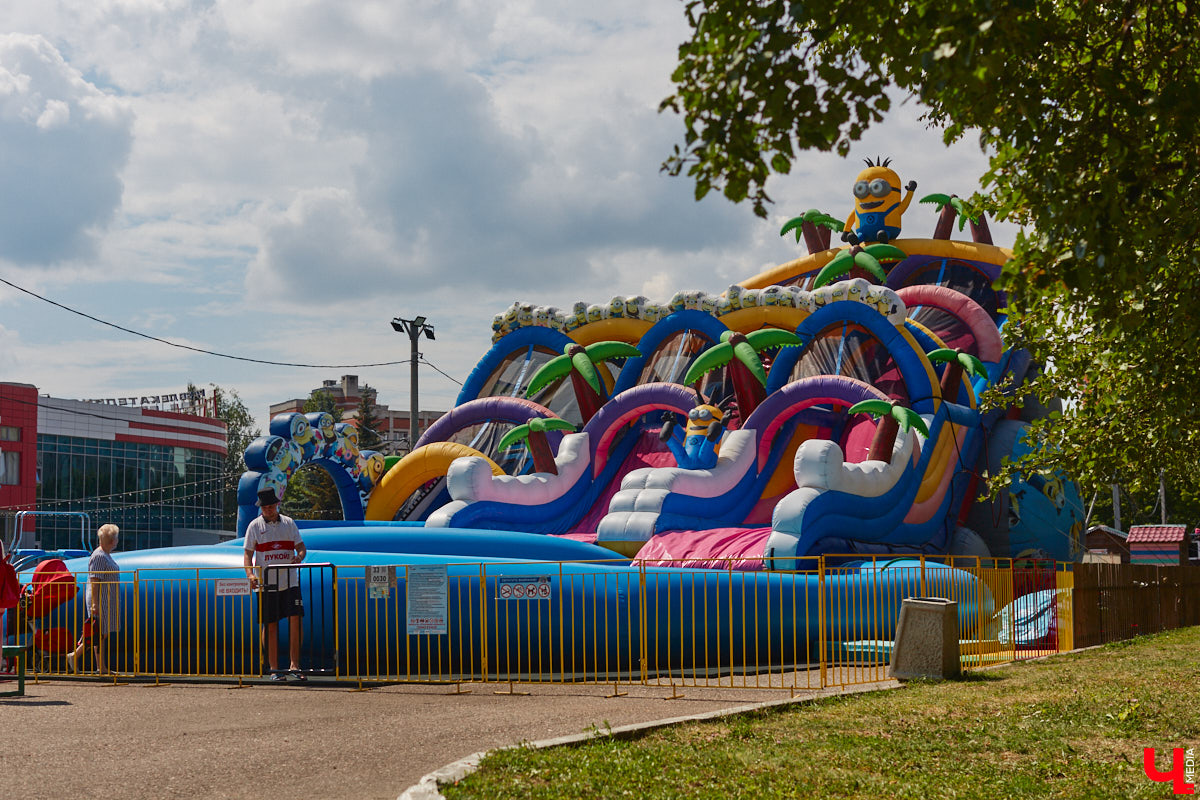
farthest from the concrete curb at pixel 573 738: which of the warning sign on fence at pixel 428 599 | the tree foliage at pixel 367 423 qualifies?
the tree foliage at pixel 367 423

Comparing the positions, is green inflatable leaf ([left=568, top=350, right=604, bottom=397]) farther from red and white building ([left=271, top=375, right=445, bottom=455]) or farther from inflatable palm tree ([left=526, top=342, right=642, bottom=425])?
red and white building ([left=271, top=375, right=445, bottom=455])

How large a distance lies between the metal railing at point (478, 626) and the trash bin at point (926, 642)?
272 millimetres

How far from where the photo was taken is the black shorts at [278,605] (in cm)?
1030

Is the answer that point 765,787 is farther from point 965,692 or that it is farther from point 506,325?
point 506,325

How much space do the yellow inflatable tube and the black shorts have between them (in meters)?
13.7

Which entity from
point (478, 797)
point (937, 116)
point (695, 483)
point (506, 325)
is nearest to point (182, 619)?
point (478, 797)

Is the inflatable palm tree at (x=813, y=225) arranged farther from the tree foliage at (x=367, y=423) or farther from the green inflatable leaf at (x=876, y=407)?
the tree foliage at (x=367, y=423)

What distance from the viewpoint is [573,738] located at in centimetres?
671

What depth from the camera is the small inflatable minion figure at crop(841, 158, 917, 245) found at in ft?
97.6

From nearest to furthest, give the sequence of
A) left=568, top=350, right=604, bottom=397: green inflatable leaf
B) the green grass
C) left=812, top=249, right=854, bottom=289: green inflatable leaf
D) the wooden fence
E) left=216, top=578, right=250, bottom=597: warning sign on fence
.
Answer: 1. the green grass
2. left=216, top=578, right=250, bottom=597: warning sign on fence
3. the wooden fence
4. left=568, top=350, right=604, bottom=397: green inflatable leaf
5. left=812, top=249, right=854, bottom=289: green inflatable leaf

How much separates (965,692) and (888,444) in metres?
10.4

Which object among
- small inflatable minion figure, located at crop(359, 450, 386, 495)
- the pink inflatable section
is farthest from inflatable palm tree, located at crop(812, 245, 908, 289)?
small inflatable minion figure, located at crop(359, 450, 386, 495)

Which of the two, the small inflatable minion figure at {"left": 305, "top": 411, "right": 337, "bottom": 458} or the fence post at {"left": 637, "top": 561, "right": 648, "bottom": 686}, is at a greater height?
the small inflatable minion figure at {"left": 305, "top": 411, "right": 337, "bottom": 458}

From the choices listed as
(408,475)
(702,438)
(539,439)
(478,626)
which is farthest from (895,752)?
(408,475)
